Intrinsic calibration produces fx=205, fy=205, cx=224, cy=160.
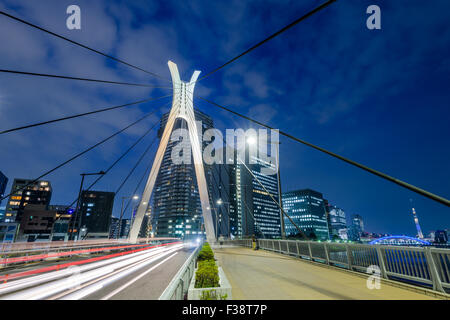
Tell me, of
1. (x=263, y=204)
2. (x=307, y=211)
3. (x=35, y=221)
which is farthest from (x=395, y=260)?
(x=307, y=211)

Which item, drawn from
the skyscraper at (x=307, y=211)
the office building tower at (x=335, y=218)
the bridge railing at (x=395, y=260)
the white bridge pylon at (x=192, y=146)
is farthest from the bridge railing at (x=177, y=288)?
the office building tower at (x=335, y=218)

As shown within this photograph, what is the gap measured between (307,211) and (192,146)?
141 metres

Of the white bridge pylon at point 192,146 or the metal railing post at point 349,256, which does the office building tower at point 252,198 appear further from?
the metal railing post at point 349,256

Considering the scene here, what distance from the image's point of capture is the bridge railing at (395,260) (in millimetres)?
5454

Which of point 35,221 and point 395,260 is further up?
point 395,260

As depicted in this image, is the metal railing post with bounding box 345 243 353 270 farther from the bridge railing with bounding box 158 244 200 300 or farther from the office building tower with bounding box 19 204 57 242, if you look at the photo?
the office building tower with bounding box 19 204 57 242

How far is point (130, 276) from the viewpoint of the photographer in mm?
9039

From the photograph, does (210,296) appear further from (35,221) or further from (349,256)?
(35,221)

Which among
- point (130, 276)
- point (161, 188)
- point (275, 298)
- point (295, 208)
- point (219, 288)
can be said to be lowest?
point (130, 276)

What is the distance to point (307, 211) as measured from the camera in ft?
480

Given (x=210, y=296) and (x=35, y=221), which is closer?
(x=210, y=296)
